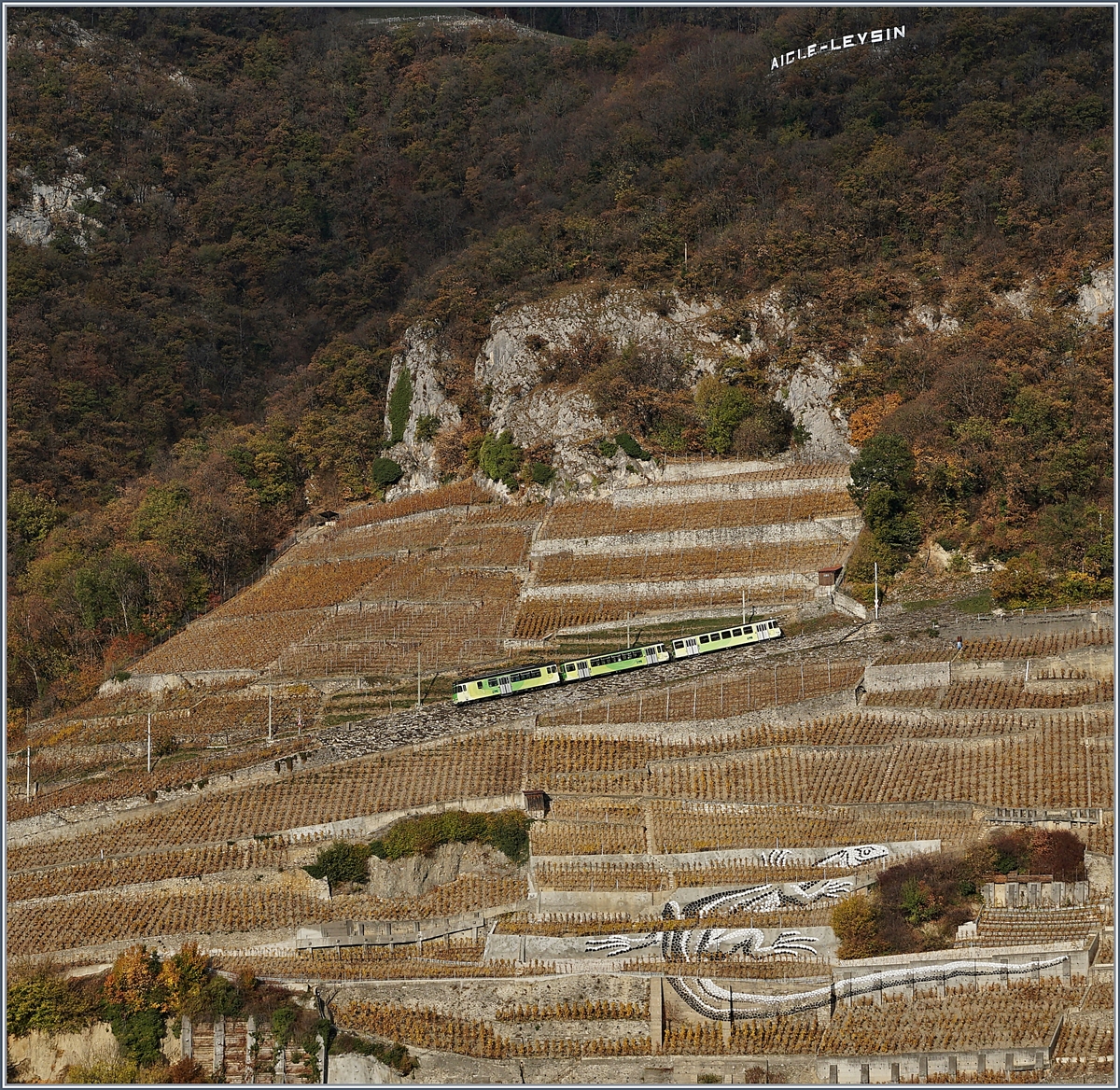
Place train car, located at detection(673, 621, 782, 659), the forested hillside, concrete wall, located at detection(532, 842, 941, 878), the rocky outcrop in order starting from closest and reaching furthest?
concrete wall, located at detection(532, 842, 941, 878), the rocky outcrop, train car, located at detection(673, 621, 782, 659), the forested hillside

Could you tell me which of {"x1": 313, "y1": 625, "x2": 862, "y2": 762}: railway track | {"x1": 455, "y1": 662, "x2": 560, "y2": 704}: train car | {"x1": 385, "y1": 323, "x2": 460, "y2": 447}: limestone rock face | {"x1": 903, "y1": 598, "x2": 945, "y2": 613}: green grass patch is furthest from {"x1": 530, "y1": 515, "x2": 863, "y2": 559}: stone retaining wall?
{"x1": 385, "y1": 323, "x2": 460, "y2": 447}: limestone rock face

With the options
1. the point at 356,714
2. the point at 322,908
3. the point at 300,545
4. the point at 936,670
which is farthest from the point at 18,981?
the point at 300,545

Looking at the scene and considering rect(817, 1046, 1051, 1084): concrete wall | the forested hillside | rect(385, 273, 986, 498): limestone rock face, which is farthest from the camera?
rect(385, 273, 986, 498): limestone rock face

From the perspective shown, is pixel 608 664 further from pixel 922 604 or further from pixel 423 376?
pixel 423 376

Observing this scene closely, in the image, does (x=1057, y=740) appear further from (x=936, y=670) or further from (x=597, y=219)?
(x=597, y=219)

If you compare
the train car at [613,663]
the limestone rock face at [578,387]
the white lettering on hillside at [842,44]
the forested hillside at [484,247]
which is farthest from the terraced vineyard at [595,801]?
the white lettering on hillside at [842,44]

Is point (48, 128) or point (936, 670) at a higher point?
point (48, 128)

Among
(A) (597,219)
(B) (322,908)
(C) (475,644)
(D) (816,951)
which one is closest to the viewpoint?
(D) (816,951)

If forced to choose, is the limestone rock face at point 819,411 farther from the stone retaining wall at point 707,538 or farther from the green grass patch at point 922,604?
the green grass patch at point 922,604

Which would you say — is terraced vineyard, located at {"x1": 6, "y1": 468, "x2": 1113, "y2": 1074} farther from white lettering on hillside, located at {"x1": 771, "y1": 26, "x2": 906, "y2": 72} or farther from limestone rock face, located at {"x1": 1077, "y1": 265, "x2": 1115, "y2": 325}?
white lettering on hillside, located at {"x1": 771, "y1": 26, "x2": 906, "y2": 72}
